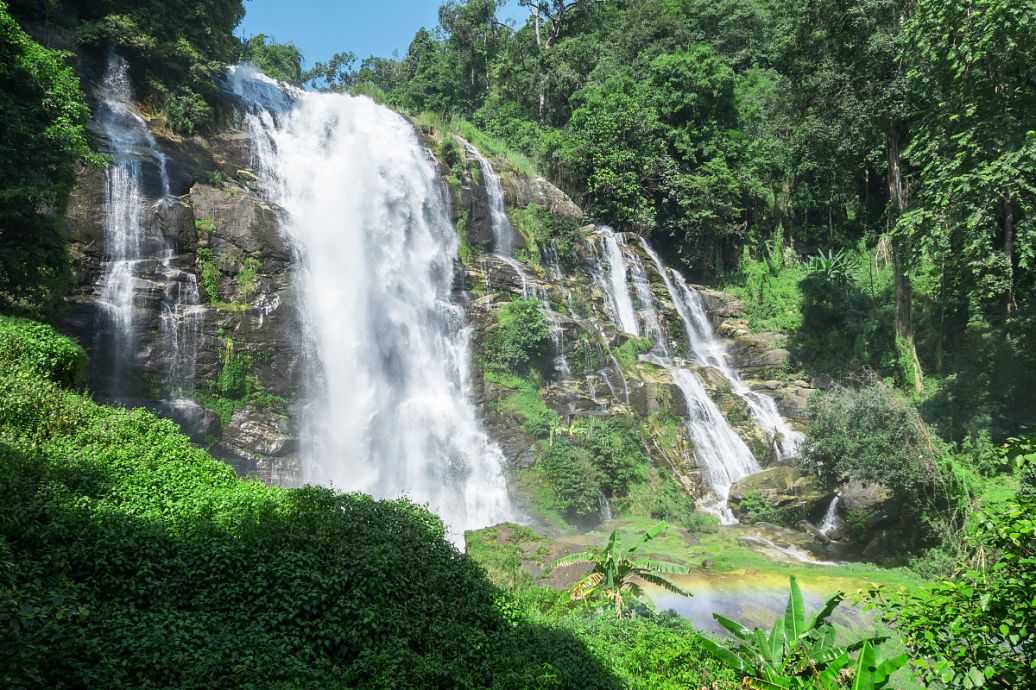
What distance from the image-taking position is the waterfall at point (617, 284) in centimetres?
2406

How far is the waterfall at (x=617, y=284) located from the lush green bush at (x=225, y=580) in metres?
16.8

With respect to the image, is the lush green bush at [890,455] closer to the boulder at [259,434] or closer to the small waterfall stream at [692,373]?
the small waterfall stream at [692,373]

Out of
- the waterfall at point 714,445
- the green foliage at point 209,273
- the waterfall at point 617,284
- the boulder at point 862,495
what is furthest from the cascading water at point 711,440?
the green foliage at point 209,273

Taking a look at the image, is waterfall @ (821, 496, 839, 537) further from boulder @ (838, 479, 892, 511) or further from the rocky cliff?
the rocky cliff

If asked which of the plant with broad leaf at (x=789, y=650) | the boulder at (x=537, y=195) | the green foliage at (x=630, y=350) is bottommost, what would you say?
the plant with broad leaf at (x=789, y=650)

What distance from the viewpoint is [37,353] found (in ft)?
31.4

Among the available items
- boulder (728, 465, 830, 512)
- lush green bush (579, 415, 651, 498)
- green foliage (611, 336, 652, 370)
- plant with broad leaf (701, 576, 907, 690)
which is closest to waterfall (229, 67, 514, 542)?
lush green bush (579, 415, 651, 498)

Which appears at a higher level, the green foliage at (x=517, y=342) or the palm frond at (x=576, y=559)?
the green foliage at (x=517, y=342)

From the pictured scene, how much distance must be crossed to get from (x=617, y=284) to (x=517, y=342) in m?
7.05

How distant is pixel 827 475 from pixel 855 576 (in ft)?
10.2

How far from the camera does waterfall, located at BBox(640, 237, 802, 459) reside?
754 inches

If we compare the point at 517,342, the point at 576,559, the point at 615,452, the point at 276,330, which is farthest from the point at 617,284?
the point at 576,559

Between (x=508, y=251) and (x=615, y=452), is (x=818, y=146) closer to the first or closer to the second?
(x=508, y=251)

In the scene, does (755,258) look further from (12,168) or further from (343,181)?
(12,168)
